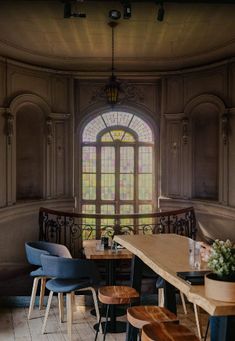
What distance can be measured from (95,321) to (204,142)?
4.40 meters

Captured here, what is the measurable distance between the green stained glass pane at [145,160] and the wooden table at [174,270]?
5.02 metres

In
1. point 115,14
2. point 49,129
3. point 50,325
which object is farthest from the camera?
point 49,129

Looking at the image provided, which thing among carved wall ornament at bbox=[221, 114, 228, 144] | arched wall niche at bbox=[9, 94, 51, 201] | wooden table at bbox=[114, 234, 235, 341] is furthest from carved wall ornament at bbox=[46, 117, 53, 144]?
wooden table at bbox=[114, 234, 235, 341]

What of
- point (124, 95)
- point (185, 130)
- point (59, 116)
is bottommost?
point (185, 130)

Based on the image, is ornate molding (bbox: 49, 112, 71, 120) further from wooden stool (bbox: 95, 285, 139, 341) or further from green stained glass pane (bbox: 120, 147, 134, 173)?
wooden stool (bbox: 95, 285, 139, 341)

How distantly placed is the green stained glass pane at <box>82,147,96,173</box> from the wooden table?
5.01m

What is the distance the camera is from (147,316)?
11.8 ft

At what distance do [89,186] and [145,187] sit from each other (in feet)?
3.61

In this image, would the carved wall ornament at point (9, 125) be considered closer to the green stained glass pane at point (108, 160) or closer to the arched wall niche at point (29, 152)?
the arched wall niche at point (29, 152)

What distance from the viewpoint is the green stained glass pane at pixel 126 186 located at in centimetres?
974

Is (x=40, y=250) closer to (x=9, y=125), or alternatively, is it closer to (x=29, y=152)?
(x=9, y=125)

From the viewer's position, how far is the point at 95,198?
382 inches

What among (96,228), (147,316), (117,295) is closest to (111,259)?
(117,295)

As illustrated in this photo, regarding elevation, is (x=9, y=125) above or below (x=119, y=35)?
below
